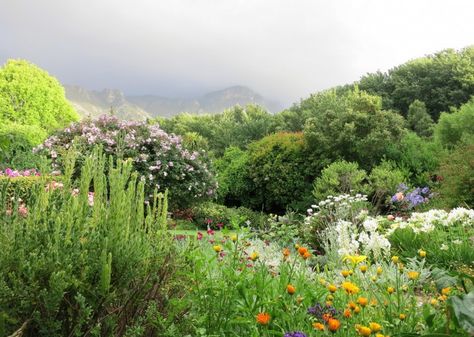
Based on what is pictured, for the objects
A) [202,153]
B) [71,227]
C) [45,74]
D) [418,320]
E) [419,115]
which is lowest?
[418,320]

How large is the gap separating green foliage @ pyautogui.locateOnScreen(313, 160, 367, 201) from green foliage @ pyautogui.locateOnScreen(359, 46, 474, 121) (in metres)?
11.9

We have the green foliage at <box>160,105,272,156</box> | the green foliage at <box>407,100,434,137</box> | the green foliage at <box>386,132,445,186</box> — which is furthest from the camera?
the green foliage at <box>160,105,272,156</box>

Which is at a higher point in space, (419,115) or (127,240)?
(419,115)

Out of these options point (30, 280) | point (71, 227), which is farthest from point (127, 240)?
point (30, 280)

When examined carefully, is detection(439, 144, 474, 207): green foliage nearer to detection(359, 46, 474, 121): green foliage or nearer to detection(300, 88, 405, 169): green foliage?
detection(300, 88, 405, 169): green foliage

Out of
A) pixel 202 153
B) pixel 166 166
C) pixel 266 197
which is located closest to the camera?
pixel 166 166

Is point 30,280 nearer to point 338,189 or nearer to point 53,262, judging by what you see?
point 53,262

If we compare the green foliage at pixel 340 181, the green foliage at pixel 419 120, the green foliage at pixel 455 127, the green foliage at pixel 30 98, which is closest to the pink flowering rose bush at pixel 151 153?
the green foliage at pixel 340 181

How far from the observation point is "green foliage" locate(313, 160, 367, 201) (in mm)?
13531

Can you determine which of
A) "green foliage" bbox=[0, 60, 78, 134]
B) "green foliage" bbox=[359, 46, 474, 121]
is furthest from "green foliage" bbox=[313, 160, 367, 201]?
"green foliage" bbox=[0, 60, 78, 134]

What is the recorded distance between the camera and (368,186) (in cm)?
1357

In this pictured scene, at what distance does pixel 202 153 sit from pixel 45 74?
20.1 m

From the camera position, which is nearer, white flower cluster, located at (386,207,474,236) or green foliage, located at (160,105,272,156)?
white flower cluster, located at (386,207,474,236)

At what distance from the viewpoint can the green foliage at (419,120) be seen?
20.8 metres
